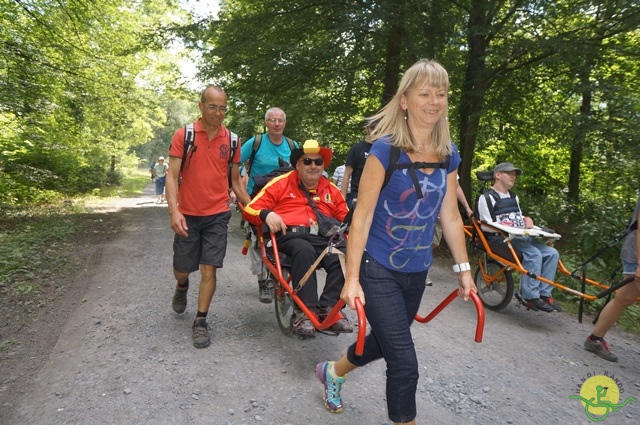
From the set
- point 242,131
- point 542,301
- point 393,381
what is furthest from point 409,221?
point 242,131

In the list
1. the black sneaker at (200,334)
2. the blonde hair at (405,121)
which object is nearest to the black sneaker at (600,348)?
the blonde hair at (405,121)

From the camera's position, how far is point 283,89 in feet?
33.9

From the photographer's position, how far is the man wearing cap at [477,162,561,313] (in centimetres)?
482

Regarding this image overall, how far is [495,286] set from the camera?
18.2 ft

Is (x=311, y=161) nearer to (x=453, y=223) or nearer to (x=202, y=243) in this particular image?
(x=202, y=243)

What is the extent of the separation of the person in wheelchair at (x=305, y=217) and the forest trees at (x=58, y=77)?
7.68 metres

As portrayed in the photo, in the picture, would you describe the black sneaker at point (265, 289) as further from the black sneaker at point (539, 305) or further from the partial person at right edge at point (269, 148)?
the black sneaker at point (539, 305)

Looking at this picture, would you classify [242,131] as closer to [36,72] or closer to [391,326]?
[36,72]

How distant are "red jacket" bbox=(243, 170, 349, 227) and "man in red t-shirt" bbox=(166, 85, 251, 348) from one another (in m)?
0.36

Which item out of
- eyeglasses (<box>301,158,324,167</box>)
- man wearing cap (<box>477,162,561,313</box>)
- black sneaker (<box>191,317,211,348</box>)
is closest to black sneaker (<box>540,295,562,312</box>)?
man wearing cap (<box>477,162,561,313</box>)

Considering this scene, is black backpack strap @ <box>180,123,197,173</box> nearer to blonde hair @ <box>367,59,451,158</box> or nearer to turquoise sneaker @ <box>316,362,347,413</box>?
blonde hair @ <box>367,59,451,158</box>

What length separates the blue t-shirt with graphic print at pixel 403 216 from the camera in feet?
7.06

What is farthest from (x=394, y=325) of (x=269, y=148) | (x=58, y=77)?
(x=58, y=77)

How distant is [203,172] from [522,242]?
3861mm
